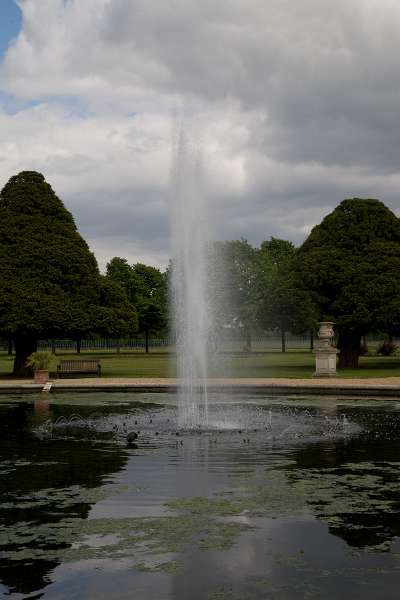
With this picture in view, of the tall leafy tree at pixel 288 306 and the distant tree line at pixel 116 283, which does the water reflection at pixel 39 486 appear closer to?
the distant tree line at pixel 116 283

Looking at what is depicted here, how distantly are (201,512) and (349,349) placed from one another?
116ft

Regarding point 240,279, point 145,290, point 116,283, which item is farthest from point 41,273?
point 145,290

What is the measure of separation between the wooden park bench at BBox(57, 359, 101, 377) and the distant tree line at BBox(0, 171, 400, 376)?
6.64ft

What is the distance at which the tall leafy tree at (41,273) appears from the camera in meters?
38.2

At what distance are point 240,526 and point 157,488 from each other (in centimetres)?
239

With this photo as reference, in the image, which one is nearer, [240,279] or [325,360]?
[325,360]

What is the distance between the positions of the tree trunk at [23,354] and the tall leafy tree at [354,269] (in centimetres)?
1610

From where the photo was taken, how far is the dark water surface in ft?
22.5

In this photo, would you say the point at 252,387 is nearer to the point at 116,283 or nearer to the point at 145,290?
the point at 116,283

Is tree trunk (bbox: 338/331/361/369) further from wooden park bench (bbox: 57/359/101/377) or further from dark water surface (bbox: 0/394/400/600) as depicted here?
dark water surface (bbox: 0/394/400/600)

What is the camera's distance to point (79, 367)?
38125mm

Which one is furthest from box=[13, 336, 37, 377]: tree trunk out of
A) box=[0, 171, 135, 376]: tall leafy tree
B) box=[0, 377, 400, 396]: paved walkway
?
box=[0, 377, 400, 396]: paved walkway

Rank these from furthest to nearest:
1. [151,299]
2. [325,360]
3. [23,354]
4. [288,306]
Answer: [151,299]
[288,306]
[23,354]
[325,360]

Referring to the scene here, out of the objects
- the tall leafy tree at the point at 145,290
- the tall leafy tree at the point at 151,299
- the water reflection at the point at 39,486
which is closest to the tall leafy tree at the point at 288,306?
the water reflection at the point at 39,486
